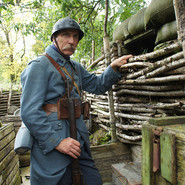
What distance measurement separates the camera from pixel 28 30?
536 cm

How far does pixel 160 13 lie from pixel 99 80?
1.12 meters

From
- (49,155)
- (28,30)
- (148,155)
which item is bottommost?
(49,155)

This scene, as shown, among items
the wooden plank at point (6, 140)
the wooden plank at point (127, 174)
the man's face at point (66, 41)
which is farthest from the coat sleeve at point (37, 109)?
the wooden plank at point (6, 140)

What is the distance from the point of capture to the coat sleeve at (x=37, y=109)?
1509 mm

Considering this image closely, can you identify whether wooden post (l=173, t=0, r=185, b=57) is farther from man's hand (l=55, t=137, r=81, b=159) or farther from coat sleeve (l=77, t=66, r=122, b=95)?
man's hand (l=55, t=137, r=81, b=159)

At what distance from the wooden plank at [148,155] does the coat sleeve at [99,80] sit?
3.94ft

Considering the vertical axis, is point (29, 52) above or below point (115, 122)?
above

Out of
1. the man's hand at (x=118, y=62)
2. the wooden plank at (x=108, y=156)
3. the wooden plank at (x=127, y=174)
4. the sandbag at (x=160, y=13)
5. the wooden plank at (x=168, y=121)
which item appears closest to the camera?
the wooden plank at (x=168, y=121)

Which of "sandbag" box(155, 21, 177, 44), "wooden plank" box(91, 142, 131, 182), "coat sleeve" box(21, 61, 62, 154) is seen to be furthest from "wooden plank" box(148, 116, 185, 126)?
"wooden plank" box(91, 142, 131, 182)

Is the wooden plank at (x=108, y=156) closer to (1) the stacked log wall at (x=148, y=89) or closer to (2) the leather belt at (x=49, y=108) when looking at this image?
(1) the stacked log wall at (x=148, y=89)

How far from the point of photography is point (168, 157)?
3.21 ft

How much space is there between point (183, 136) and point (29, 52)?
81.4 feet

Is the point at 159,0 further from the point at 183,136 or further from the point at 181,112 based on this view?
the point at 183,136

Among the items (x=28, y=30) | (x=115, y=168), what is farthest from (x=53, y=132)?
(x=28, y=30)
